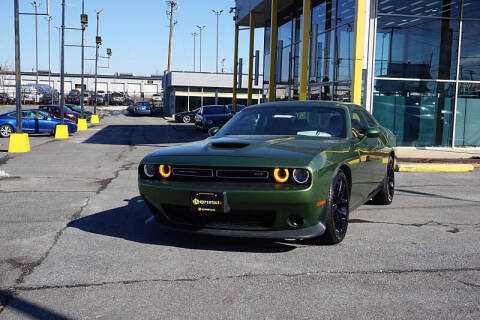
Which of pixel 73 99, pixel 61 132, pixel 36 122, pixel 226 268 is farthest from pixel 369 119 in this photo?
pixel 73 99

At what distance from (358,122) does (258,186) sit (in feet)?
8.12

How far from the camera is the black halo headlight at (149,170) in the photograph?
514 centimetres

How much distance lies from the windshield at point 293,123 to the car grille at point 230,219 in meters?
1.57

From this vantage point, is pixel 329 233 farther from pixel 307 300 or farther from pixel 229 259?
pixel 307 300

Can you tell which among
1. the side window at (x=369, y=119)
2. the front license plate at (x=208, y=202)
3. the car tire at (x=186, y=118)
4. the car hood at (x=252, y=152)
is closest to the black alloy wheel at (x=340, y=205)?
the car hood at (x=252, y=152)

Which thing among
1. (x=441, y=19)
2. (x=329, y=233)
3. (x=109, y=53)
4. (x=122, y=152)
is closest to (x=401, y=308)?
(x=329, y=233)

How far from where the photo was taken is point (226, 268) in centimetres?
445

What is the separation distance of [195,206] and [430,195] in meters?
5.42

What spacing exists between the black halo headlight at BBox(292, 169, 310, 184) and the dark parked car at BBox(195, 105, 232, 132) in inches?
867

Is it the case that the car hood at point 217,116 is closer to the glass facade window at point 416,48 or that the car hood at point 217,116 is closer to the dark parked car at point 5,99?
the glass facade window at point 416,48

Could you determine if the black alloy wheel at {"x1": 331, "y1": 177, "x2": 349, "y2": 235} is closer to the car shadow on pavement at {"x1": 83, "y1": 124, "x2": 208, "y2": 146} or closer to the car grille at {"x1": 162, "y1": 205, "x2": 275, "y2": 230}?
the car grille at {"x1": 162, "y1": 205, "x2": 275, "y2": 230}

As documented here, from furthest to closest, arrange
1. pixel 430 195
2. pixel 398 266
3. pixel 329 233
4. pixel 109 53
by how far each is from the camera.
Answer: pixel 109 53 → pixel 430 195 → pixel 329 233 → pixel 398 266

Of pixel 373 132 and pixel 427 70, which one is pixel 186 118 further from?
pixel 373 132

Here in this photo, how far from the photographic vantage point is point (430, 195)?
887cm
